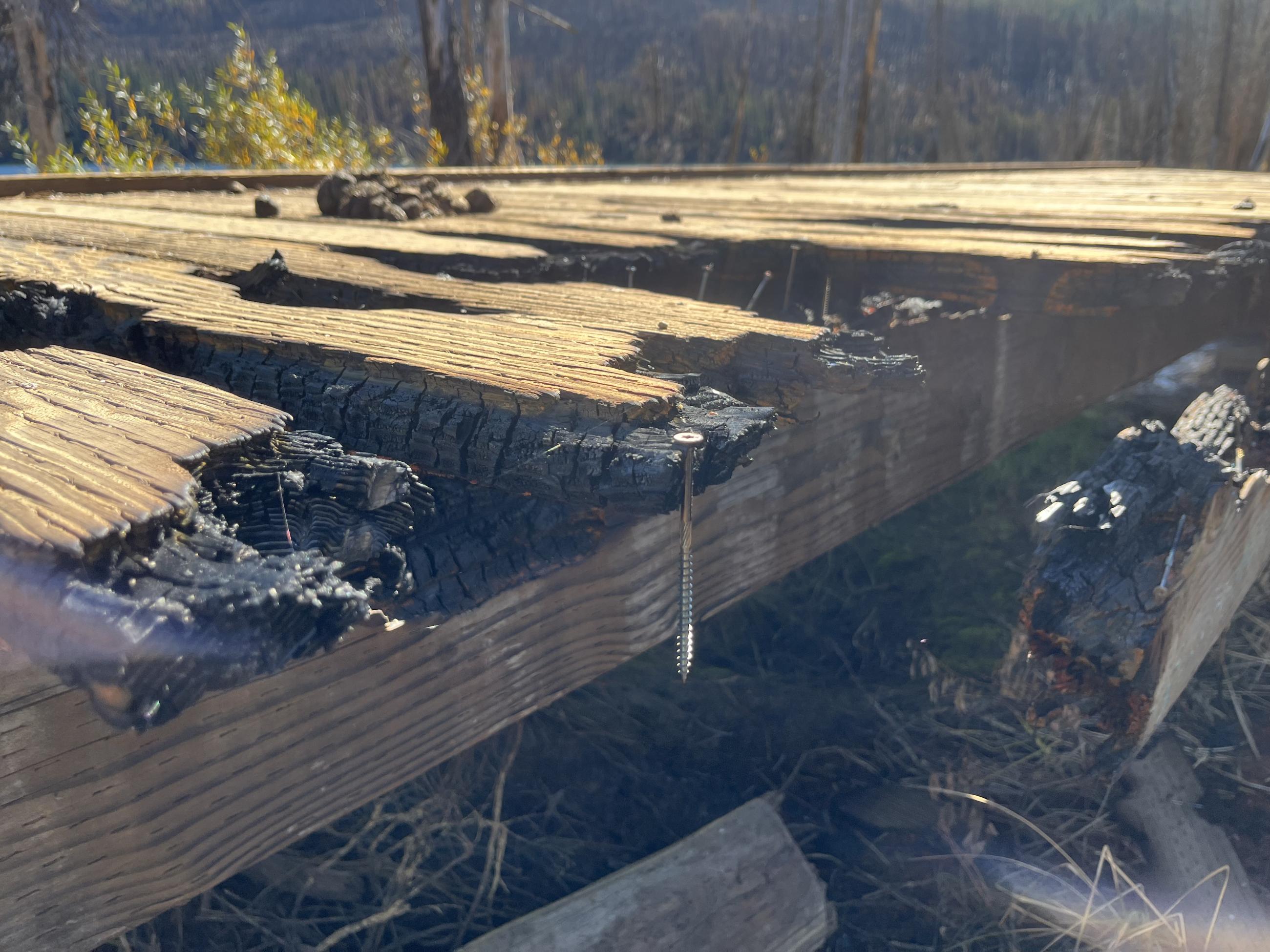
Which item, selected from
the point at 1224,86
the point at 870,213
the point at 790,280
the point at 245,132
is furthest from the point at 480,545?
the point at 245,132

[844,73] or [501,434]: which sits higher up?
[844,73]

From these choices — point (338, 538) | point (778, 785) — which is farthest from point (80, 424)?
point (778, 785)

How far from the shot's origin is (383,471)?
3.04 ft

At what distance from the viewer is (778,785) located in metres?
2.24

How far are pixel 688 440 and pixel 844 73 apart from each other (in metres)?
12.0

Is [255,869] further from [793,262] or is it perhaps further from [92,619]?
[793,262]

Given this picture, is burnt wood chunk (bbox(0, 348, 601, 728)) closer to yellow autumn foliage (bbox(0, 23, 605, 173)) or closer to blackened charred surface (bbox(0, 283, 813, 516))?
blackened charred surface (bbox(0, 283, 813, 516))

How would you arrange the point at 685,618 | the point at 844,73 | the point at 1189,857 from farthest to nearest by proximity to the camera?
the point at 844,73
the point at 1189,857
the point at 685,618

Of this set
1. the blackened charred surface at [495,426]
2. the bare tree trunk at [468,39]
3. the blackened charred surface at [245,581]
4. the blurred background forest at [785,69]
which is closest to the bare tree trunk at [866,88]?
the blurred background forest at [785,69]

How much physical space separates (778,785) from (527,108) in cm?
1762

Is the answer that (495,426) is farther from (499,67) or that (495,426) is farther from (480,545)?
(499,67)

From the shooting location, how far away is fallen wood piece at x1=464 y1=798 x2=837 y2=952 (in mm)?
1757

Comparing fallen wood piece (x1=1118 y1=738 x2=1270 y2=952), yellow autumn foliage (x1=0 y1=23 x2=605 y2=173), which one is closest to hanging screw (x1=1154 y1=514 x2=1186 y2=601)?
fallen wood piece (x1=1118 y1=738 x2=1270 y2=952)

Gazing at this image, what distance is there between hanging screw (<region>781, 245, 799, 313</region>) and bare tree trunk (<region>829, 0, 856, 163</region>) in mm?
10244
